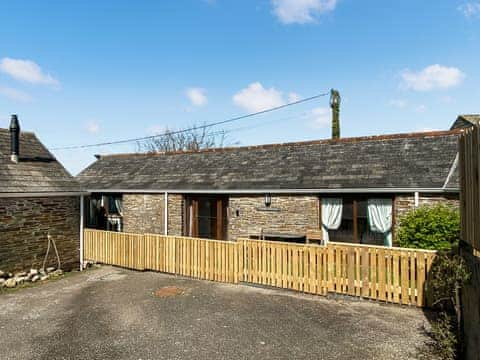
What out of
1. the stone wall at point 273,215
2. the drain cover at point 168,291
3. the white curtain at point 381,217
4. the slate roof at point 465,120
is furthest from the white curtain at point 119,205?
the slate roof at point 465,120

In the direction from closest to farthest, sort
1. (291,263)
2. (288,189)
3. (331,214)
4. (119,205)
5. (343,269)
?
1. (343,269)
2. (291,263)
3. (331,214)
4. (288,189)
5. (119,205)

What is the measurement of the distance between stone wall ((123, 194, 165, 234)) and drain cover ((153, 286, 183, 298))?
574 centimetres

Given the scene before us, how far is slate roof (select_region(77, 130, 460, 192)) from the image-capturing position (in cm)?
1105

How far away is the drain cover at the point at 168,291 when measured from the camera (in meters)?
8.62

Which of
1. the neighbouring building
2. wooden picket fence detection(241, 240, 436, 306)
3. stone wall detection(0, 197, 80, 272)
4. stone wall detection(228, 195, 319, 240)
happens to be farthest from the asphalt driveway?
stone wall detection(228, 195, 319, 240)

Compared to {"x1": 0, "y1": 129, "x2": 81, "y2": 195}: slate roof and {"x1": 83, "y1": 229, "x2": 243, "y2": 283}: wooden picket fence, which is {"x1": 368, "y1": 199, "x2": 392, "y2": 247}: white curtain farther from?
{"x1": 0, "y1": 129, "x2": 81, "y2": 195}: slate roof

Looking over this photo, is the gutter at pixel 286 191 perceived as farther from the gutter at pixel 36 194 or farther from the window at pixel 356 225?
the gutter at pixel 36 194

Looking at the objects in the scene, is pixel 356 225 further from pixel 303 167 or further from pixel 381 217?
pixel 303 167

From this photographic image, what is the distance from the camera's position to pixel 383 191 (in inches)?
416

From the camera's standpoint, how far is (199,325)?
6.57 m

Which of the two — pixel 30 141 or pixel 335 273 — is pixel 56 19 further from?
pixel 335 273

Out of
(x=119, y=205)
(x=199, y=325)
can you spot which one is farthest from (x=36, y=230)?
(x=199, y=325)

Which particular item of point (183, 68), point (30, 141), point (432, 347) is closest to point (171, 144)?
point (183, 68)

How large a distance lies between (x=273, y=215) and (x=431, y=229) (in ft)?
18.2
